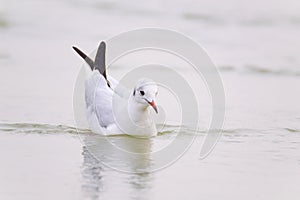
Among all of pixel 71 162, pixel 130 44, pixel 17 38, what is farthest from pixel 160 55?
pixel 71 162

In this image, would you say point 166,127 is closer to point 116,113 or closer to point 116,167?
point 116,113

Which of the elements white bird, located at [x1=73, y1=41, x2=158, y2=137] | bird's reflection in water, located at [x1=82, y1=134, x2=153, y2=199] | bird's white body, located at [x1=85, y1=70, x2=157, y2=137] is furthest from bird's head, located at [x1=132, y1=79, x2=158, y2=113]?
bird's reflection in water, located at [x1=82, y1=134, x2=153, y2=199]

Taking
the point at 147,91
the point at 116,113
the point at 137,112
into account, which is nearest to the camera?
the point at 147,91

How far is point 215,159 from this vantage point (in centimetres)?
800

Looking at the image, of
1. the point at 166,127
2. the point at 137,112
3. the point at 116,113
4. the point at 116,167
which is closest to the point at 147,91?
the point at 137,112

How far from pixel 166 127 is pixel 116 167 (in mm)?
1806

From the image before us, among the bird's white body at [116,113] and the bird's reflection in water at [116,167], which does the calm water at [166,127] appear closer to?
the bird's reflection in water at [116,167]

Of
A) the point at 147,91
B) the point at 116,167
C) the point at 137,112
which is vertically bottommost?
the point at 116,167

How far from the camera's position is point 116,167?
7.64 m

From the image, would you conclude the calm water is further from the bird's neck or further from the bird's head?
the bird's head

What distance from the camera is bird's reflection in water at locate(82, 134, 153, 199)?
690 cm

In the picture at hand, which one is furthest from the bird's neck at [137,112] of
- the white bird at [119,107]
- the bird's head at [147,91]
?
the bird's head at [147,91]

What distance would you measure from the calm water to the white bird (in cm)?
15

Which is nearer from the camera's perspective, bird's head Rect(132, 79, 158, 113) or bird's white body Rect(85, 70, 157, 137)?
bird's head Rect(132, 79, 158, 113)
